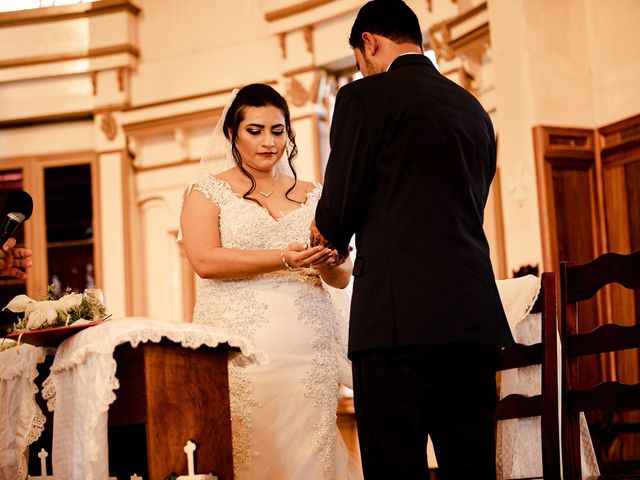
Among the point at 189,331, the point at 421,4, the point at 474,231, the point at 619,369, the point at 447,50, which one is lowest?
the point at 619,369

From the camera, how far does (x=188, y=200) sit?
11.5 feet

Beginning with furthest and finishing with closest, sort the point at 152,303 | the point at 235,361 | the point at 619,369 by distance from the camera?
the point at 152,303, the point at 619,369, the point at 235,361

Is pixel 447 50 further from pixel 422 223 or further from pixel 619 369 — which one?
pixel 422 223

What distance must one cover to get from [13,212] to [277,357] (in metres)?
1.08

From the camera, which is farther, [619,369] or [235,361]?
[619,369]

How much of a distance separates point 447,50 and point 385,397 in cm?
469

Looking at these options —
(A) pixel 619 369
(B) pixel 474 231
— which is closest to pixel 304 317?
(B) pixel 474 231

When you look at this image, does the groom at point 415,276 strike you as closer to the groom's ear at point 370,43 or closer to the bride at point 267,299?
the groom's ear at point 370,43

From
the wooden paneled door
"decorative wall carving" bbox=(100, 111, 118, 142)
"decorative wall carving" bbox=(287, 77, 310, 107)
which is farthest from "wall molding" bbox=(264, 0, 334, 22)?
the wooden paneled door

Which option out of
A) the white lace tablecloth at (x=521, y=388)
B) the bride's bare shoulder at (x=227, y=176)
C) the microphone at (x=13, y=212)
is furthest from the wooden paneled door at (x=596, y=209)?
the microphone at (x=13, y=212)

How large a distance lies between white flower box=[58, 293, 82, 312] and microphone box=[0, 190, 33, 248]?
30 cm

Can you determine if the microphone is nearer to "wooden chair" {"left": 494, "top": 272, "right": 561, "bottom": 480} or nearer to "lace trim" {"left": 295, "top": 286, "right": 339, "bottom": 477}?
"lace trim" {"left": 295, "top": 286, "right": 339, "bottom": 477}

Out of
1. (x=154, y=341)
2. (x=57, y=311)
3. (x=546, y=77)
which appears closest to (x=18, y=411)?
(x=57, y=311)

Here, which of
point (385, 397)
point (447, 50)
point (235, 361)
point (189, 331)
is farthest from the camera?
point (447, 50)
